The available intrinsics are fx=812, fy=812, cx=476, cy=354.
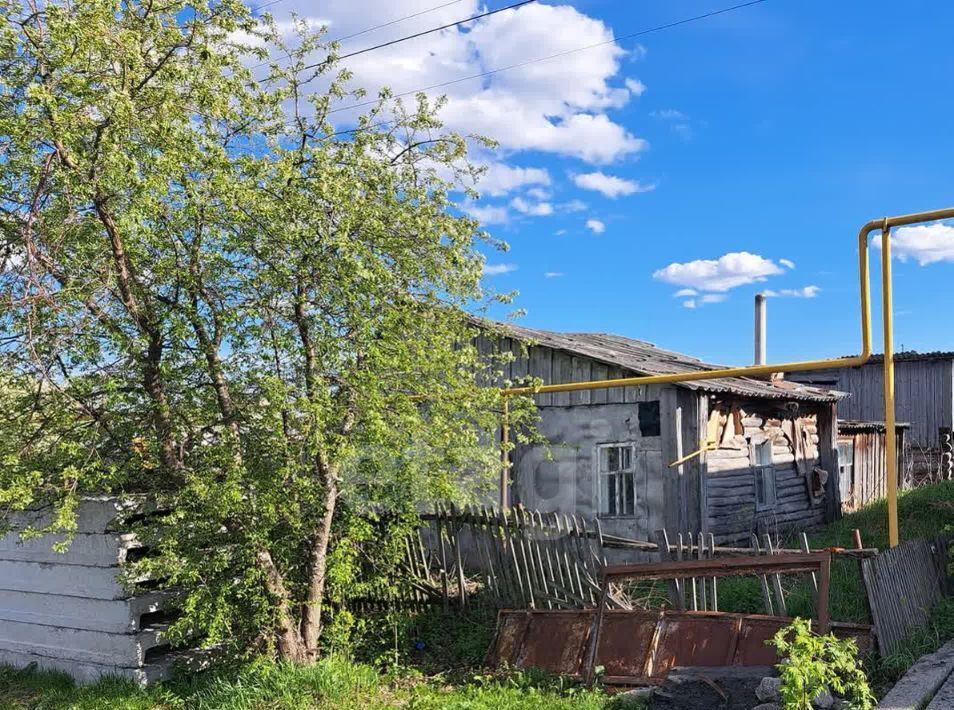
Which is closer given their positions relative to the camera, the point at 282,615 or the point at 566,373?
→ the point at 282,615

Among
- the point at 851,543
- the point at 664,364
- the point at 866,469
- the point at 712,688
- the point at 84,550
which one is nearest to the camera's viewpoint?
the point at 712,688

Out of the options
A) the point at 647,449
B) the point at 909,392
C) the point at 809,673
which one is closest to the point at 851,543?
the point at 647,449

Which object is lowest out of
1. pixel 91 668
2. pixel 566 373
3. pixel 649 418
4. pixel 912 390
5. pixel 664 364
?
pixel 91 668

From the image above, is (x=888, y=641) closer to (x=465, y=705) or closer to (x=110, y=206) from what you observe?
(x=465, y=705)

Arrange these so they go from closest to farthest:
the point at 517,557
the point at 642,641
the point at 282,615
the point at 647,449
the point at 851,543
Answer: the point at 642,641 → the point at 282,615 → the point at 517,557 → the point at 647,449 → the point at 851,543

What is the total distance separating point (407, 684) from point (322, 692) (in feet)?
2.95

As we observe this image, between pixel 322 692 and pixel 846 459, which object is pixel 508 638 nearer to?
pixel 322 692

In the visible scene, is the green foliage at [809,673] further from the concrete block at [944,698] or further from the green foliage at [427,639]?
the green foliage at [427,639]

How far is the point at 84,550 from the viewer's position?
768cm

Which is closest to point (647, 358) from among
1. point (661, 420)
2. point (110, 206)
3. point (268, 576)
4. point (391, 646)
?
point (661, 420)

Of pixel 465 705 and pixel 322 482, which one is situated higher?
pixel 322 482

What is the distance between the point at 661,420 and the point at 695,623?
19.0ft

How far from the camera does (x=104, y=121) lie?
5953 millimetres

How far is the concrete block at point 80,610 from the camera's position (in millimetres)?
7445
